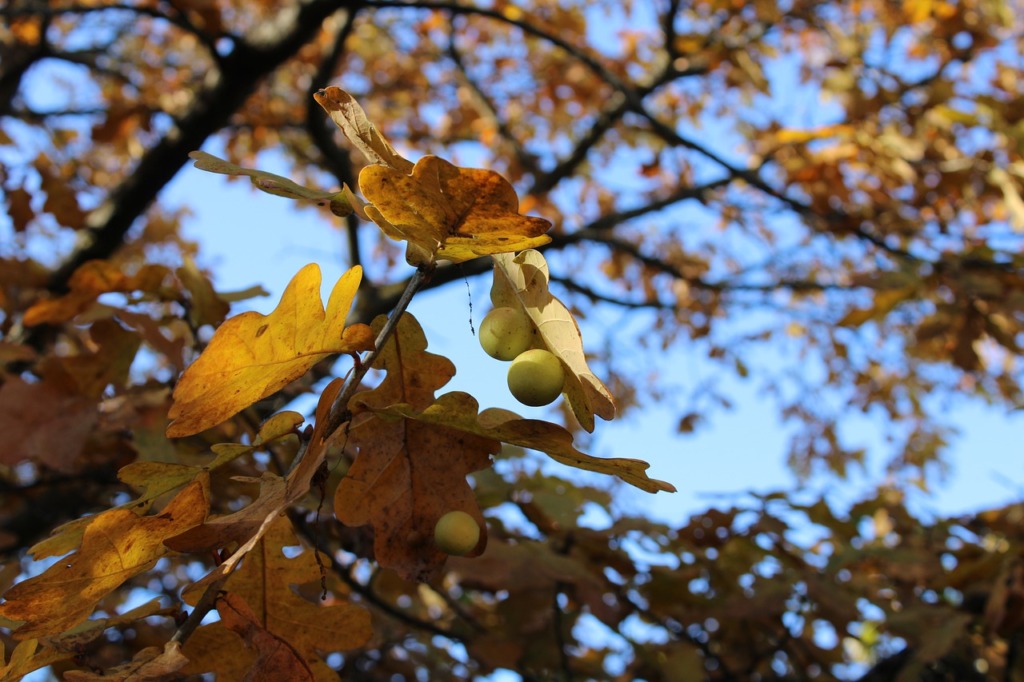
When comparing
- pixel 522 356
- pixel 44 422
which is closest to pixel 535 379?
pixel 522 356

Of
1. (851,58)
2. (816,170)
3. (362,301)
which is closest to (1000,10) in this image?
(851,58)

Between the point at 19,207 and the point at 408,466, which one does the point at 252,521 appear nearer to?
the point at 408,466

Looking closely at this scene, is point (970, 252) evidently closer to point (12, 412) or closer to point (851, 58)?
point (851, 58)

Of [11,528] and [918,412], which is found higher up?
[918,412]

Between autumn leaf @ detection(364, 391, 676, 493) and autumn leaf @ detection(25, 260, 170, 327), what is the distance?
0.91 m

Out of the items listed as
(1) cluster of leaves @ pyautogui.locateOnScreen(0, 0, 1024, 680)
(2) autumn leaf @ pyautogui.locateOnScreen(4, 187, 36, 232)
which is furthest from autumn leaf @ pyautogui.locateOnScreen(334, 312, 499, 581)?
(2) autumn leaf @ pyautogui.locateOnScreen(4, 187, 36, 232)

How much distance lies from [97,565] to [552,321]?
19.2 inches

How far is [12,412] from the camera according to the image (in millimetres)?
1416

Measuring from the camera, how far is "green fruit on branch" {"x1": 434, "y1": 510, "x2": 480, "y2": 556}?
0.88 metres

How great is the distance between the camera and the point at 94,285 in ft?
5.16

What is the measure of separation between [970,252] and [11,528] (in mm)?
2848

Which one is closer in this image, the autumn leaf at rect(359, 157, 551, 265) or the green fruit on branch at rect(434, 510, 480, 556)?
the autumn leaf at rect(359, 157, 551, 265)

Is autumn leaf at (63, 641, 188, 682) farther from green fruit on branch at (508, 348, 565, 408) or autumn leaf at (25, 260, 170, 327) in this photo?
autumn leaf at (25, 260, 170, 327)

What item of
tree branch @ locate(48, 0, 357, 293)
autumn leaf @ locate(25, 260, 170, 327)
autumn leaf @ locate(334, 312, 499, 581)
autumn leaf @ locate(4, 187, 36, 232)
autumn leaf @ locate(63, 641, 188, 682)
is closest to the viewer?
autumn leaf @ locate(63, 641, 188, 682)
